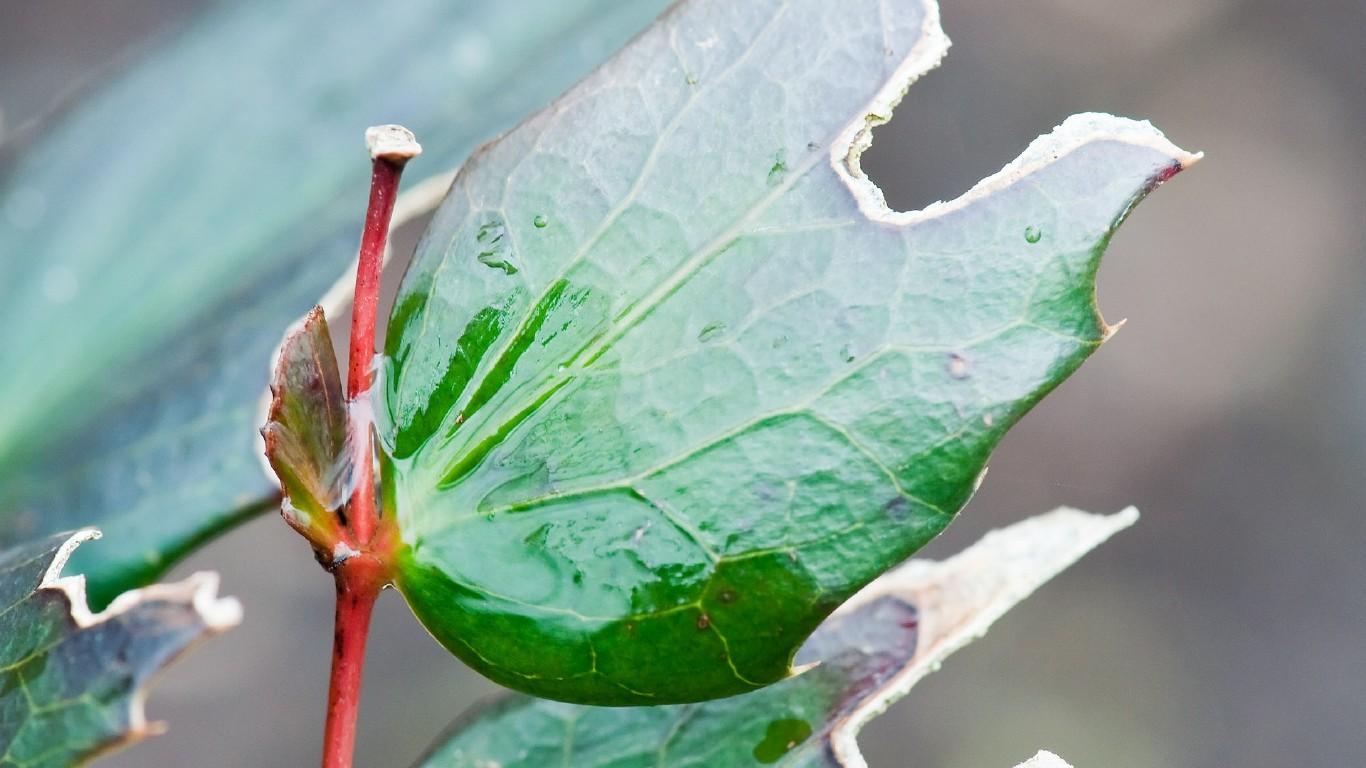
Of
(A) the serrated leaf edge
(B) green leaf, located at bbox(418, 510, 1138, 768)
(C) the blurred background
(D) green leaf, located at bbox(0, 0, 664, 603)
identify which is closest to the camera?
(A) the serrated leaf edge

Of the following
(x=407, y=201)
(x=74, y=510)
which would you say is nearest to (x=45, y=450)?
(x=74, y=510)

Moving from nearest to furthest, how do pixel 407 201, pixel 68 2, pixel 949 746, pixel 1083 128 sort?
pixel 1083 128 < pixel 407 201 < pixel 949 746 < pixel 68 2

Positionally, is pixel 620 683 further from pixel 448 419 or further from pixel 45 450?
pixel 45 450

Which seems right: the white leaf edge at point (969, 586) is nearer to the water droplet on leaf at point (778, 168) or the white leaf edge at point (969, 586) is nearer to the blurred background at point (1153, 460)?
the water droplet on leaf at point (778, 168)

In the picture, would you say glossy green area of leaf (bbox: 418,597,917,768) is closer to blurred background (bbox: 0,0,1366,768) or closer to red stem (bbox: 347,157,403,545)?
red stem (bbox: 347,157,403,545)

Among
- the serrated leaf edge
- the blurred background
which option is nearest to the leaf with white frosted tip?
the serrated leaf edge

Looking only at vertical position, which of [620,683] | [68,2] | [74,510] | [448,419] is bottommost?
[620,683]
